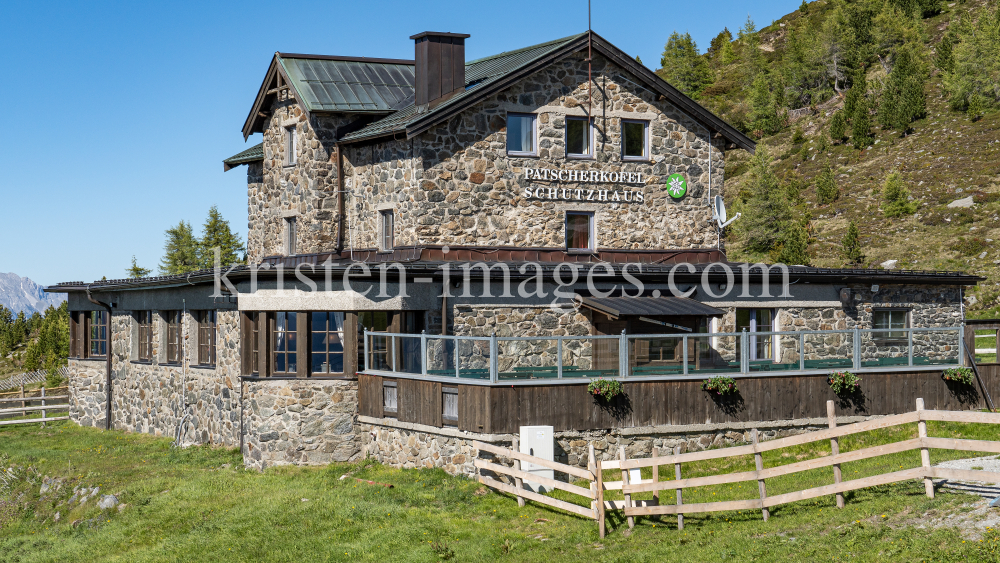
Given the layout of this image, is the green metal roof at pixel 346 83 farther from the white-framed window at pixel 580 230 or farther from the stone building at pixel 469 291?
the white-framed window at pixel 580 230

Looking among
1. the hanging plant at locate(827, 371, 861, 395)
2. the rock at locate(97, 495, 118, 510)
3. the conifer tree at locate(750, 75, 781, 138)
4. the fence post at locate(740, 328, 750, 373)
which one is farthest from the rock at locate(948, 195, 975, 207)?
the rock at locate(97, 495, 118, 510)

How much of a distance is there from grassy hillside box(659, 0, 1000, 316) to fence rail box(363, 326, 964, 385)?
2406cm

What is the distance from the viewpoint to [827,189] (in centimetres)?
6769

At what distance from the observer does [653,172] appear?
1098 inches

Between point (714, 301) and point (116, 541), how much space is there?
15365 mm

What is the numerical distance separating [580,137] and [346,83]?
8174 mm

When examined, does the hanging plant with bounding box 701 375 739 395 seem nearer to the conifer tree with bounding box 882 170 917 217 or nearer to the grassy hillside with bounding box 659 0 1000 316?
the grassy hillside with bounding box 659 0 1000 316

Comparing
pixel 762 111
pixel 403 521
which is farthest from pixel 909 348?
pixel 762 111

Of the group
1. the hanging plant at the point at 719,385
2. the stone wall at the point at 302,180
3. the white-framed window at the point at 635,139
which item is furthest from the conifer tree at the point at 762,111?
the hanging plant at the point at 719,385

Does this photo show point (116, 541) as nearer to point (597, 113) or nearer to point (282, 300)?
point (282, 300)

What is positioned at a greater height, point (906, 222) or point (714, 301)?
point (906, 222)

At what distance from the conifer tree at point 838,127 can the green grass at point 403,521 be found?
207 ft

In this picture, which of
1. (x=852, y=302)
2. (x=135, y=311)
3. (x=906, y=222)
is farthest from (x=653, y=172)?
(x=906, y=222)

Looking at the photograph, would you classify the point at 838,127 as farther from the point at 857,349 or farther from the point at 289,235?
the point at 857,349
